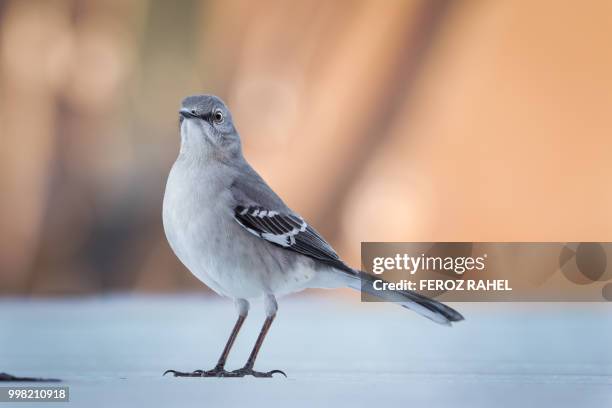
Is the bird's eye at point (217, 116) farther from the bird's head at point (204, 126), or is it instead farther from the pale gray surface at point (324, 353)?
the pale gray surface at point (324, 353)

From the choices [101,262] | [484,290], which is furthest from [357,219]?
[101,262]

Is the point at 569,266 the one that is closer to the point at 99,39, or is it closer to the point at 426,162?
the point at 426,162

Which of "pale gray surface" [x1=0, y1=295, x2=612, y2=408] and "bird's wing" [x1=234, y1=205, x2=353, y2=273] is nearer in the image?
"pale gray surface" [x1=0, y1=295, x2=612, y2=408]

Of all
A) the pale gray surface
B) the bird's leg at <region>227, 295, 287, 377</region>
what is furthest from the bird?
the pale gray surface

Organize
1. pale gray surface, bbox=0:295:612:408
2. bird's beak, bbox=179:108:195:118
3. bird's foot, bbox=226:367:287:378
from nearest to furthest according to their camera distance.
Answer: pale gray surface, bbox=0:295:612:408 → bird's foot, bbox=226:367:287:378 → bird's beak, bbox=179:108:195:118

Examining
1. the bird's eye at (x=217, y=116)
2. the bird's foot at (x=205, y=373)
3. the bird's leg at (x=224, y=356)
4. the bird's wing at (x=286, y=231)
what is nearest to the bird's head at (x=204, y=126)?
the bird's eye at (x=217, y=116)

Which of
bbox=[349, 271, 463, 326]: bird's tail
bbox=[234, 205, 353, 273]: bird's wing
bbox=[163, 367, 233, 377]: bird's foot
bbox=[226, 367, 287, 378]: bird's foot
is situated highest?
bbox=[234, 205, 353, 273]: bird's wing

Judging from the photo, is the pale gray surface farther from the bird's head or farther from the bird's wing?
the bird's head
